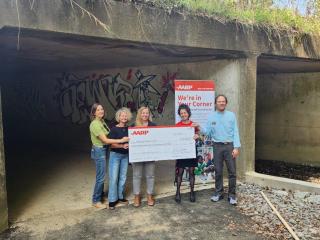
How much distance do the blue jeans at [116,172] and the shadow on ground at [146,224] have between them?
0.86 ft

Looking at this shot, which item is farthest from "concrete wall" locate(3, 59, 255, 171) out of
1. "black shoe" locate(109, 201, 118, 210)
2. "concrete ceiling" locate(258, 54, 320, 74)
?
"black shoe" locate(109, 201, 118, 210)

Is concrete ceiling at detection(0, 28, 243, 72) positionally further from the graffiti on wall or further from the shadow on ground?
the shadow on ground

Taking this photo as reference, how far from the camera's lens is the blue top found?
575 cm

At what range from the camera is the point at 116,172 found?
18.4 ft

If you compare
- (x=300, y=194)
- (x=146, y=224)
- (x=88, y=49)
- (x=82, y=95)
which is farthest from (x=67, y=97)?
(x=300, y=194)

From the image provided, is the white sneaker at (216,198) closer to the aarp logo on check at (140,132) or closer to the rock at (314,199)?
the rock at (314,199)

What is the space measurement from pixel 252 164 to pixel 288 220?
232 centimetres

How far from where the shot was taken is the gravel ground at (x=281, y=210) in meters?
4.83

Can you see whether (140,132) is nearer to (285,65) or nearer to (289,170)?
(285,65)

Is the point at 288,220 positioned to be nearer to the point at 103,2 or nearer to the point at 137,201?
the point at 137,201

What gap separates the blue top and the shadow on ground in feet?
3.48

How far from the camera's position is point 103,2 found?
5.04 m

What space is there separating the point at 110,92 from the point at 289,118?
512 cm

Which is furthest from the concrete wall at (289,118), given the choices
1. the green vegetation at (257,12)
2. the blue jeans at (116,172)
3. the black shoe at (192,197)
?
the blue jeans at (116,172)
